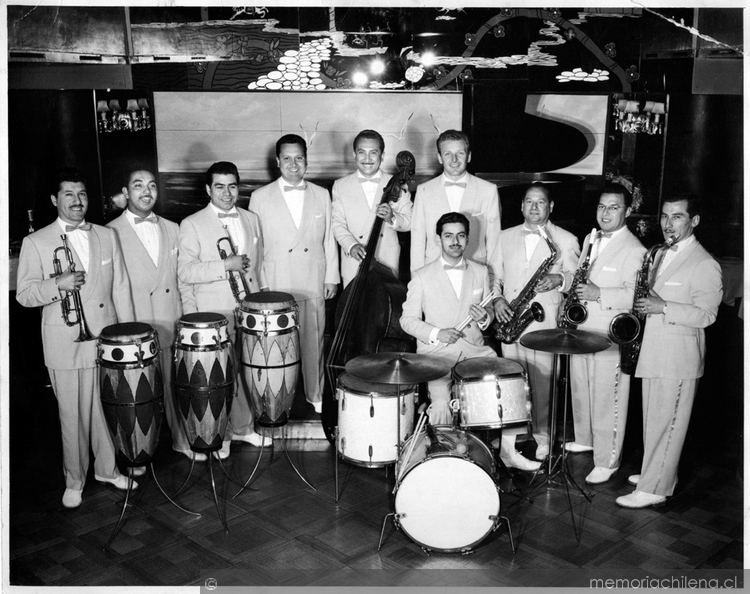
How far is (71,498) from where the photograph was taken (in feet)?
15.9

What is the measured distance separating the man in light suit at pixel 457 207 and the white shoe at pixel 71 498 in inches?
102

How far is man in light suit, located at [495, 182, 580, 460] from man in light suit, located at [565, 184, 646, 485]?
0.50 feet

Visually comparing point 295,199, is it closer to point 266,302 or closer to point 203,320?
point 266,302

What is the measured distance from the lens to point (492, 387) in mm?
4391

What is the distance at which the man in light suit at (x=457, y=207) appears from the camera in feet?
17.6

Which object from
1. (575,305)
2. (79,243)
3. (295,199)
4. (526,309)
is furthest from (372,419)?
(79,243)

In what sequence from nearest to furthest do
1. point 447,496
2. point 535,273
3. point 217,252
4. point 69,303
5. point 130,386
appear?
point 447,496
point 130,386
point 69,303
point 535,273
point 217,252

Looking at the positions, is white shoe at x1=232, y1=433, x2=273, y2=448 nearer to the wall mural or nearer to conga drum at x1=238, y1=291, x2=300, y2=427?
conga drum at x1=238, y1=291, x2=300, y2=427

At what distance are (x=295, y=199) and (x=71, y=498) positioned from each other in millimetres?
2449

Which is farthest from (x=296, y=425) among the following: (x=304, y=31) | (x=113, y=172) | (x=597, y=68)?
(x=597, y=68)

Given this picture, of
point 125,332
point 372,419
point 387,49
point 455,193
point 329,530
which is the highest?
point 387,49

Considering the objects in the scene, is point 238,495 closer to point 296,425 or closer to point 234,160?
point 296,425

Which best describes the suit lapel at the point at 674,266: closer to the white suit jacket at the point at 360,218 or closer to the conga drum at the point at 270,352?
the white suit jacket at the point at 360,218

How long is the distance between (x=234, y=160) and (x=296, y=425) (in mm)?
2174
